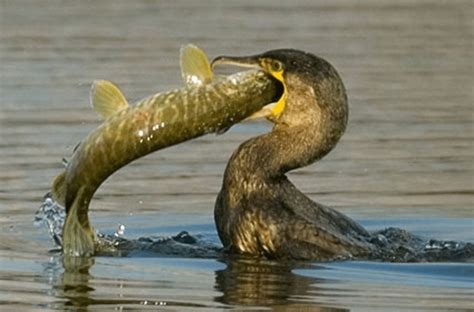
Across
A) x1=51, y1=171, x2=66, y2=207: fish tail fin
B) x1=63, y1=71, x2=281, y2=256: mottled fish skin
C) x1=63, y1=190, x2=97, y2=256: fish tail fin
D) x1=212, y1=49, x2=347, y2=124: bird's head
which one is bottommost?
x1=63, y1=190, x2=97, y2=256: fish tail fin

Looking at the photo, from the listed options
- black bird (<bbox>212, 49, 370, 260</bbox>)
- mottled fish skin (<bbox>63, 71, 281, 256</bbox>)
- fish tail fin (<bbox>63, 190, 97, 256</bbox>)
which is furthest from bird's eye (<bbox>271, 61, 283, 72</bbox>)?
fish tail fin (<bbox>63, 190, 97, 256</bbox>)

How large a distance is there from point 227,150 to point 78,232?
4.05 m

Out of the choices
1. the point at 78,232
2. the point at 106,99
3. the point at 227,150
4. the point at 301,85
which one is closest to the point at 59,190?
the point at 78,232

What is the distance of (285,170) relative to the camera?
10.9m

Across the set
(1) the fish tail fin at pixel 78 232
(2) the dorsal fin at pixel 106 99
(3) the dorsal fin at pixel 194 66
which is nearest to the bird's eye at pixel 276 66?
(3) the dorsal fin at pixel 194 66

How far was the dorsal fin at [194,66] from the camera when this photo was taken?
396 inches

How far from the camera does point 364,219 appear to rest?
40.3 ft

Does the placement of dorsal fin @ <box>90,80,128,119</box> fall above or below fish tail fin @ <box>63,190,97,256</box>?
above

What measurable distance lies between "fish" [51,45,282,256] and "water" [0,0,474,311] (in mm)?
565

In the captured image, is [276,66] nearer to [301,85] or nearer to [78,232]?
[301,85]

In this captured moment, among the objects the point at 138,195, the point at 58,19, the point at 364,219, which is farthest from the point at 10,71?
the point at 364,219

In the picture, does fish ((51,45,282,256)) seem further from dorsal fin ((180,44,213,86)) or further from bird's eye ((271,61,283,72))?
bird's eye ((271,61,283,72))

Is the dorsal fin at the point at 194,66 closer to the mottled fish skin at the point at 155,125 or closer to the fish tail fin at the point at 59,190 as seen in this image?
the mottled fish skin at the point at 155,125

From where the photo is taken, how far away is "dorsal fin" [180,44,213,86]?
10.1 metres
